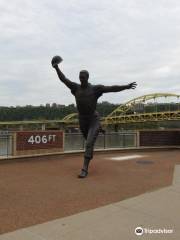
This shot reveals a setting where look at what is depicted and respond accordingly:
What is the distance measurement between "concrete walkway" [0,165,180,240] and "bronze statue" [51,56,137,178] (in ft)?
10.9

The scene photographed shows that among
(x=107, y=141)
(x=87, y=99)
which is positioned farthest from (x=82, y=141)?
(x=87, y=99)

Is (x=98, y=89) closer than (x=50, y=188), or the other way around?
(x=50, y=188)

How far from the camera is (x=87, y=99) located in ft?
32.0

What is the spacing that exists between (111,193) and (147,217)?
181 centimetres

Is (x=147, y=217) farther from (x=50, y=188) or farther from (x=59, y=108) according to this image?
(x=59, y=108)

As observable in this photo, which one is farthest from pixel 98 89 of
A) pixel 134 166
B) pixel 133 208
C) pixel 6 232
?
pixel 6 232

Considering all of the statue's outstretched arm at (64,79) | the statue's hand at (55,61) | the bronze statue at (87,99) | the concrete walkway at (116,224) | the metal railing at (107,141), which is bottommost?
the concrete walkway at (116,224)

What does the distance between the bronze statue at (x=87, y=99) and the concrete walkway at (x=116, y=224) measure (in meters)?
3.32

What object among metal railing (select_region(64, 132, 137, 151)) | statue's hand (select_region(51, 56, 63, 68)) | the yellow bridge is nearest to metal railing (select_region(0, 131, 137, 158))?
metal railing (select_region(64, 132, 137, 151))

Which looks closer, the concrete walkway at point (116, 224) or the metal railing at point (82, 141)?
the concrete walkway at point (116, 224)

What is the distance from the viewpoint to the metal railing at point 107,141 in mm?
14984

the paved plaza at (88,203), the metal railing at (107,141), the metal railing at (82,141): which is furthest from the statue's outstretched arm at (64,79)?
the metal railing at (107,141)

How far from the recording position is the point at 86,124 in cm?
1002

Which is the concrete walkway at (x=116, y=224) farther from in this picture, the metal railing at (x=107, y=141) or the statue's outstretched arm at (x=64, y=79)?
the metal railing at (x=107, y=141)
